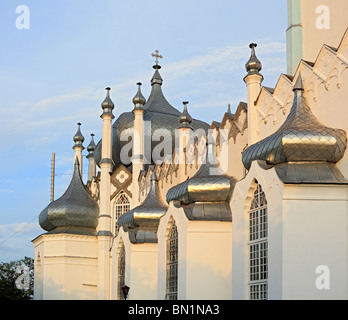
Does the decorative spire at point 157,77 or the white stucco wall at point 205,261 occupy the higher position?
the decorative spire at point 157,77

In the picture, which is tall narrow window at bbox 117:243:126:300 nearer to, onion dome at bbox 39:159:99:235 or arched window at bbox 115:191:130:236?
onion dome at bbox 39:159:99:235

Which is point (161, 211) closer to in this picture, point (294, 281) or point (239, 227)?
point (239, 227)

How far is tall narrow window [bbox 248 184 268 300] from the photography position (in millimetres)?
16344

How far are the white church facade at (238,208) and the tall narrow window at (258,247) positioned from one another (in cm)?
3

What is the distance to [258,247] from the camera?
657 inches

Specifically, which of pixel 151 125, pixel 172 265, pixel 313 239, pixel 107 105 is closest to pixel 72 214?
pixel 107 105

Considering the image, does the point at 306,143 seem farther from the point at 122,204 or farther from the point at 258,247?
the point at 122,204

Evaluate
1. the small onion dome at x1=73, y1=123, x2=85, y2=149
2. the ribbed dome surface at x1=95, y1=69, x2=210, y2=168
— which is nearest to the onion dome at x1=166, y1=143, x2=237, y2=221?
the ribbed dome surface at x1=95, y1=69, x2=210, y2=168

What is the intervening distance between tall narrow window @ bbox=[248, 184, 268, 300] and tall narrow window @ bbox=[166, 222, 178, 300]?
4.48 metres

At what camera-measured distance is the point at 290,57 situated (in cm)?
1989

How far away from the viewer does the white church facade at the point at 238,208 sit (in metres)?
15.4

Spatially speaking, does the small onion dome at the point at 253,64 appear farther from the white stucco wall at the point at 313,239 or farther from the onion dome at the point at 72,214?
the onion dome at the point at 72,214

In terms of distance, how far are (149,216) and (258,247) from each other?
840cm

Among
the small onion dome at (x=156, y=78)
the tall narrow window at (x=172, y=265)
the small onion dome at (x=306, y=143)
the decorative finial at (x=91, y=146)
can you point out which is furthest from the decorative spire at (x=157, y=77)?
the small onion dome at (x=306, y=143)
